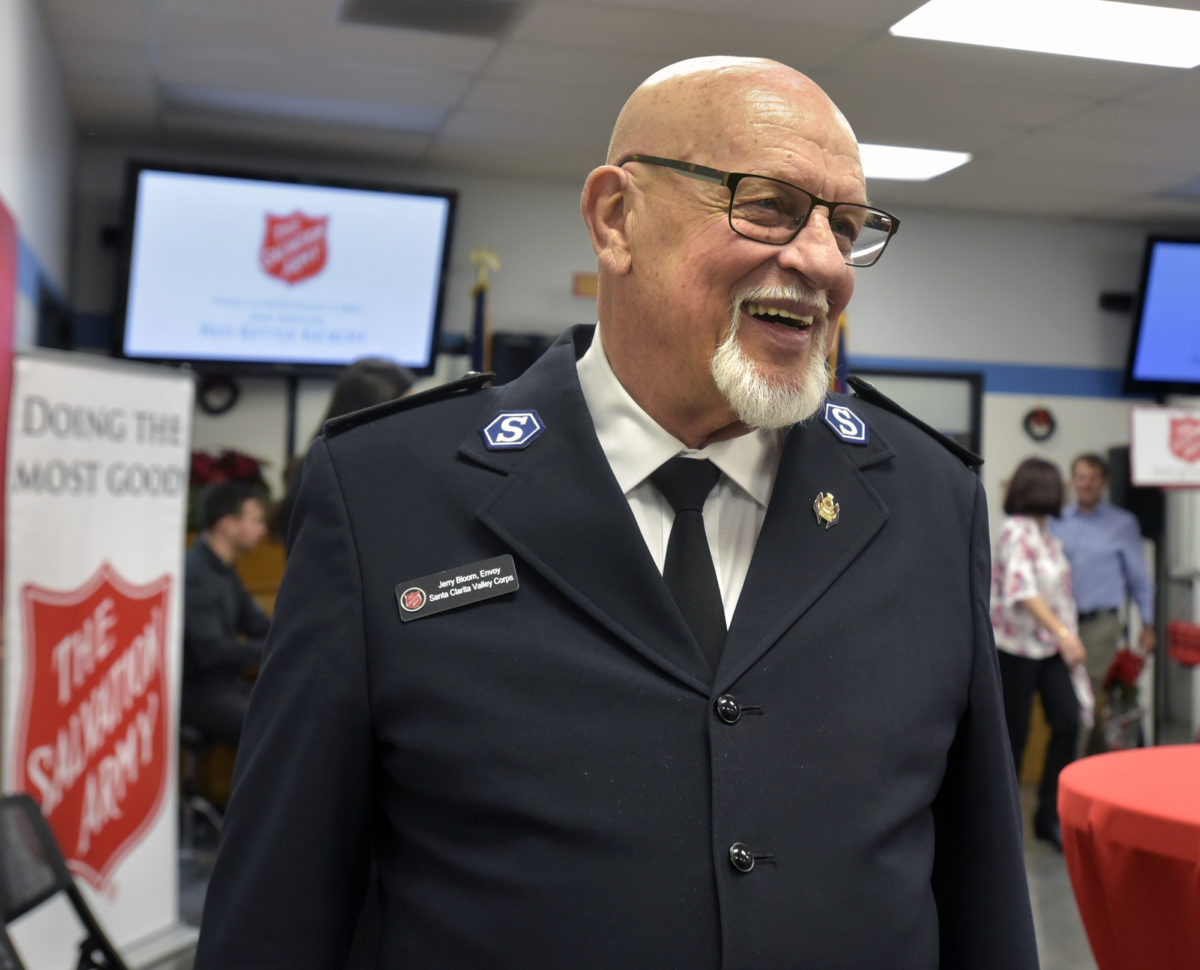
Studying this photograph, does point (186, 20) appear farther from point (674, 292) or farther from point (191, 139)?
point (674, 292)

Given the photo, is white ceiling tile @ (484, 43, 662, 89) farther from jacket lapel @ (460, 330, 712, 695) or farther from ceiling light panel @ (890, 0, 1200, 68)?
jacket lapel @ (460, 330, 712, 695)

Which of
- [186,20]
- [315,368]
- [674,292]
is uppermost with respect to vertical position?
[186,20]

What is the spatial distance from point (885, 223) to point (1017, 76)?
4.02 m

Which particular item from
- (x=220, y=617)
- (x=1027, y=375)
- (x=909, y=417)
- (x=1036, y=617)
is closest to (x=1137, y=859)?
(x=909, y=417)

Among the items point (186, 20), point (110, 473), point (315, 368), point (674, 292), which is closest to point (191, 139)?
point (315, 368)

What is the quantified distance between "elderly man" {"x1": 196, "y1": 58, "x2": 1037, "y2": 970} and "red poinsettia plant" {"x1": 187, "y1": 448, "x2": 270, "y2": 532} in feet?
15.5

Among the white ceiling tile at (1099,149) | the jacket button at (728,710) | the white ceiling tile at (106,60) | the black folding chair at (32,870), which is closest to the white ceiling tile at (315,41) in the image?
the white ceiling tile at (106,60)

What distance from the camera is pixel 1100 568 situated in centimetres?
590

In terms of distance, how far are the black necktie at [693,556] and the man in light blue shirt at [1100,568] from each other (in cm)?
516

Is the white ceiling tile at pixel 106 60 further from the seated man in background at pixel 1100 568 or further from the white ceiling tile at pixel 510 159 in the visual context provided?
the seated man in background at pixel 1100 568

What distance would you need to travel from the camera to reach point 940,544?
126 cm

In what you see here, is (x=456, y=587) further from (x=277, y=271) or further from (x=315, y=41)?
(x=277, y=271)

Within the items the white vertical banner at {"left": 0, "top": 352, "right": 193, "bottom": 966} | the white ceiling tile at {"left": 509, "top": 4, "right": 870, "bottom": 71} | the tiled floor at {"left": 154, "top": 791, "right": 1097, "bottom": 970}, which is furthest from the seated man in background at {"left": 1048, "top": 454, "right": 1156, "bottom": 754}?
the white vertical banner at {"left": 0, "top": 352, "right": 193, "bottom": 966}

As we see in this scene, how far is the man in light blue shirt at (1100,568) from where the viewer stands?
5.86m
